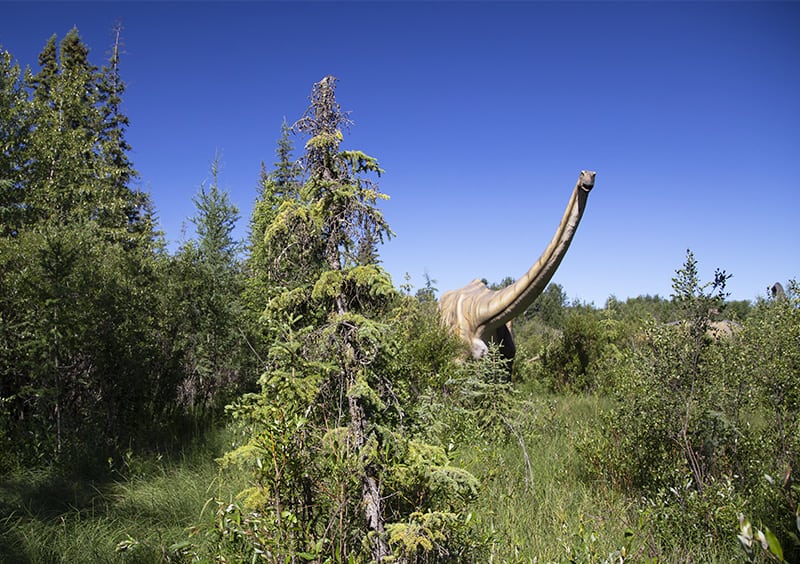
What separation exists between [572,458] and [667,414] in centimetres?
146

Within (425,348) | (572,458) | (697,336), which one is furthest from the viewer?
(425,348)

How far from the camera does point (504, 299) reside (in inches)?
317

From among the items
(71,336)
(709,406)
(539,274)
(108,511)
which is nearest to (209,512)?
(108,511)

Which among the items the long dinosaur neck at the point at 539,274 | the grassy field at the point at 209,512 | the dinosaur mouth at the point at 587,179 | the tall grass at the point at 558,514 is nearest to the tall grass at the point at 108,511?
the grassy field at the point at 209,512

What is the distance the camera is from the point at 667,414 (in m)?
4.32

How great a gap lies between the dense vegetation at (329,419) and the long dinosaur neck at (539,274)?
3.00 ft

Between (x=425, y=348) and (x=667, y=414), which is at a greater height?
(x=425, y=348)

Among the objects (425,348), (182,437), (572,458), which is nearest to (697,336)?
(572,458)

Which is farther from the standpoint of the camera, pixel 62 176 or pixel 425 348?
pixel 62 176

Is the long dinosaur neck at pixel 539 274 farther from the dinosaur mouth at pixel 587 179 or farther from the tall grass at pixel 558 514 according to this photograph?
the tall grass at pixel 558 514

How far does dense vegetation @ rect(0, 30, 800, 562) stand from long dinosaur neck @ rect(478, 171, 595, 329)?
915 millimetres

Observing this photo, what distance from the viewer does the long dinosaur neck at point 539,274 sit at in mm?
6039

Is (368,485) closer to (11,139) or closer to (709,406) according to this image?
(709,406)

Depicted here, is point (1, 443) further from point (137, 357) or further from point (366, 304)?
point (366, 304)
